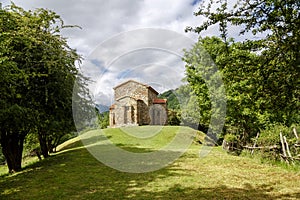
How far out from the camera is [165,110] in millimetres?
24359

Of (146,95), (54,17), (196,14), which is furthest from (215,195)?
(146,95)

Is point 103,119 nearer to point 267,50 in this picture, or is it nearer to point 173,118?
point 173,118

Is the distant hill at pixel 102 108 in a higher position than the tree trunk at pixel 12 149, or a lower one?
higher

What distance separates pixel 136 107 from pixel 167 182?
42.5 feet

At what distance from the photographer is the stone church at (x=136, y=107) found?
16470 millimetres

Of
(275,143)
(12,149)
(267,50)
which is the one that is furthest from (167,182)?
(12,149)

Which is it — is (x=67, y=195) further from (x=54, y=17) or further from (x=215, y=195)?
(x=54, y=17)

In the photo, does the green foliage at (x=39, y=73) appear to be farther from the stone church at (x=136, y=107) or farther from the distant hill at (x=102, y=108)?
the stone church at (x=136, y=107)

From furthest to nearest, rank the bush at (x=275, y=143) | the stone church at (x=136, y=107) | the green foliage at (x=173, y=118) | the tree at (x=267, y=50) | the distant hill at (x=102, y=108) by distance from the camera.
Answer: the green foliage at (x=173, y=118) < the stone church at (x=136, y=107) < the distant hill at (x=102, y=108) < the bush at (x=275, y=143) < the tree at (x=267, y=50)

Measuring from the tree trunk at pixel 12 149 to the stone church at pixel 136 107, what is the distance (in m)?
5.66

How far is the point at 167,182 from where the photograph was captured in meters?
7.68

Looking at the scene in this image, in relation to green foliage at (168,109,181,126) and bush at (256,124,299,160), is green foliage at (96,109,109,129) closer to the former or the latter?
bush at (256,124,299,160)

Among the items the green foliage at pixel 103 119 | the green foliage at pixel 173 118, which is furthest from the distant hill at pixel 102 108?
the green foliage at pixel 173 118

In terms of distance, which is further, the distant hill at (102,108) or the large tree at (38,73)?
the distant hill at (102,108)
